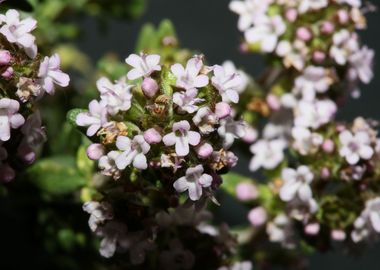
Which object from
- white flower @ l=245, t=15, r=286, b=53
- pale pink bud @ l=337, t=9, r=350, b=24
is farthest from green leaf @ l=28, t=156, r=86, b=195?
pale pink bud @ l=337, t=9, r=350, b=24

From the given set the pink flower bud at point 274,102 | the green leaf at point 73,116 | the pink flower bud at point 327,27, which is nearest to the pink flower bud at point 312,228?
the pink flower bud at point 274,102

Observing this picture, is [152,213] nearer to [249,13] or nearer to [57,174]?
[57,174]

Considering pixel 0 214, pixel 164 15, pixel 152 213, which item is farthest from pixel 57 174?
pixel 164 15

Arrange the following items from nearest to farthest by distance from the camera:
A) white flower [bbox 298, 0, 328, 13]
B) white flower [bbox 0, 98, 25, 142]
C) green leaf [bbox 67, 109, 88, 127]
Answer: white flower [bbox 0, 98, 25, 142] → green leaf [bbox 67, 109, 88, 127] → white flower [bbox 298, 0, 328, 13]

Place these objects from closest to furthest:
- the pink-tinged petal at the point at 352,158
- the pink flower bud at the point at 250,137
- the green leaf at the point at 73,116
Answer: the green leaf at the point at 73,116 < the pink-tinged petal at the point at 352,158 < the pink flower bud at the point at 250,137

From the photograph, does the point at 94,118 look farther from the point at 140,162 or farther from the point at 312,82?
the point at 312,82

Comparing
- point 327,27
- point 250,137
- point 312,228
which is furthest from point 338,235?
point 327,27

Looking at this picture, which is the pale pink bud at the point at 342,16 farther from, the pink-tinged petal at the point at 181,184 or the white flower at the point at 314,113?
the pink-tinged petal at the point at 181,184

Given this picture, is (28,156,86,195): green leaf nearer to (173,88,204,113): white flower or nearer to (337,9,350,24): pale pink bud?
(173,88,204,113): white flower
